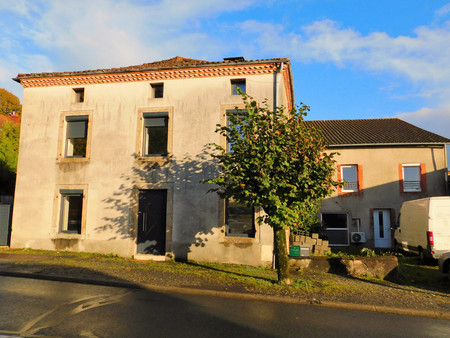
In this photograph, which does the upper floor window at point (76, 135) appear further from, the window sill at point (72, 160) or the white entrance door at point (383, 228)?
the white entrance door at point (383, 228)

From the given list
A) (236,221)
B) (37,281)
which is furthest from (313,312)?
(37,281)

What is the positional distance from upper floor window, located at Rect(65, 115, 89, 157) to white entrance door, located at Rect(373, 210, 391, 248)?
16179 millimetres

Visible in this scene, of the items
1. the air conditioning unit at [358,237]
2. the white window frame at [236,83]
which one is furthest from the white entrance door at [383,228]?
the white window frame at [236,83]

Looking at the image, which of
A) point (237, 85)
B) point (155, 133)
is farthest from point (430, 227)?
point (155, 133)

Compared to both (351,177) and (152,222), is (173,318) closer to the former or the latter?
(152,222)

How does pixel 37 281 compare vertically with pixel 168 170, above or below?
below

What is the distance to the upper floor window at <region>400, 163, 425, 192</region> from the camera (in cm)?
1842

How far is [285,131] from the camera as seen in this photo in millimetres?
8445

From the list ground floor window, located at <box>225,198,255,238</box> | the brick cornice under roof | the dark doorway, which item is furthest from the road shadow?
the brick cornice under roof

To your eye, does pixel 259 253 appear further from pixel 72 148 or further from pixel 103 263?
pixel 72 148

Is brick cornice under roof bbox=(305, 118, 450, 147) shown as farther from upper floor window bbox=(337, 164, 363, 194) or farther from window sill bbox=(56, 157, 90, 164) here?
window sill bbox=(56, 157, 90, 164)

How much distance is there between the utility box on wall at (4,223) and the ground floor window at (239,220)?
1022cm

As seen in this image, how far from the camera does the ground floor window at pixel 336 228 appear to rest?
18.8 meters

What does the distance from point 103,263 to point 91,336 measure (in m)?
6.24
